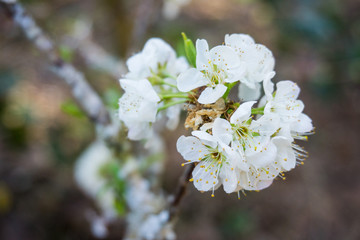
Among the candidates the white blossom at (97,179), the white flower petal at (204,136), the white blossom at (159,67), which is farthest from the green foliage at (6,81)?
the white flower petal at (204,136)

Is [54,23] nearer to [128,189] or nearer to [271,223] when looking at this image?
[128,189]

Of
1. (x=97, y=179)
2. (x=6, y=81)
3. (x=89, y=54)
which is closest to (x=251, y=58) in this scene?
(x=97, y=179)

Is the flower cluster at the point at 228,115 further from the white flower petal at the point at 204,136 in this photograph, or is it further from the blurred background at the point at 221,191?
the blurred background at the point at 221,191

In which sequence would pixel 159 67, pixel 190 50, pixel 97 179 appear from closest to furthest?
pixel 190 50
pixel 159 67
pixel 97 179

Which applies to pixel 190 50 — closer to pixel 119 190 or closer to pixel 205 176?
pixel 205 176

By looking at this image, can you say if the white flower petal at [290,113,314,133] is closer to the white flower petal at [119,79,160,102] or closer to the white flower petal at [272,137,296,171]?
the white flower petal at [272,137,296,171]

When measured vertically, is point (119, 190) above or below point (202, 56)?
below

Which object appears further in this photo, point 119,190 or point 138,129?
point 119,190
